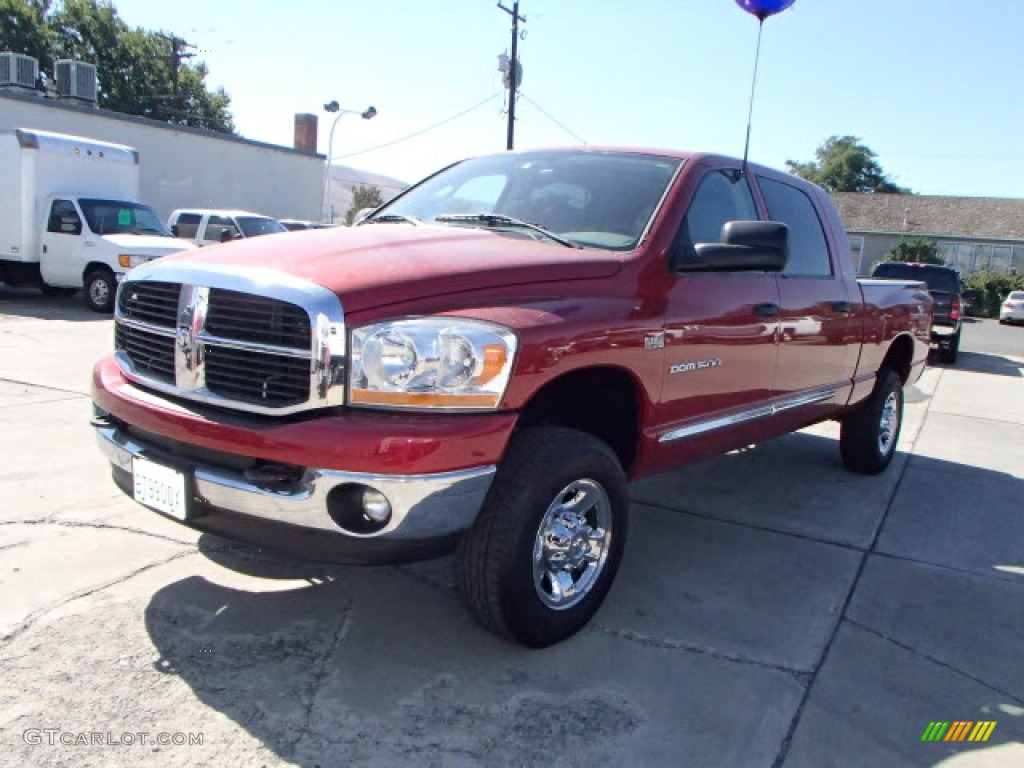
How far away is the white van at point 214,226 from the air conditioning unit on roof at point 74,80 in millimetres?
5889

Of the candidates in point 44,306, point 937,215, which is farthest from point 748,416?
point 937,215

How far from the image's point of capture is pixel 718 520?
4.90m

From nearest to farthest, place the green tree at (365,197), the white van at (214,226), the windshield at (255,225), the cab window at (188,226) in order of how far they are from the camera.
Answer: the cab window at (188,226), the white van at (214,226), the windshield at (255,225), the green tree at (365,197)

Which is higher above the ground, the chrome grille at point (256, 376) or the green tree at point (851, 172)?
the green tree at point (851, 172)

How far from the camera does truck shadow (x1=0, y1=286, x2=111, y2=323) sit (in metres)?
12.9

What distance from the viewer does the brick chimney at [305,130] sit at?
33.9 meters

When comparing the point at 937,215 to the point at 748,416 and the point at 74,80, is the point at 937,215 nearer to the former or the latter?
the point at 74,80

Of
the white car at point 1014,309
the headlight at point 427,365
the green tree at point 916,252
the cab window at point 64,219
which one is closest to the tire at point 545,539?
the headlight at point 427,365

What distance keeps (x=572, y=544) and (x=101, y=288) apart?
12.7 meters

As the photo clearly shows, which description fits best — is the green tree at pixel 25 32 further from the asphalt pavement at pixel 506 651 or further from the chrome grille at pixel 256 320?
the chrome grille at pixel 256 320

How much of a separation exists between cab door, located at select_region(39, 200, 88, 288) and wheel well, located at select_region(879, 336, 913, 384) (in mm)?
12449

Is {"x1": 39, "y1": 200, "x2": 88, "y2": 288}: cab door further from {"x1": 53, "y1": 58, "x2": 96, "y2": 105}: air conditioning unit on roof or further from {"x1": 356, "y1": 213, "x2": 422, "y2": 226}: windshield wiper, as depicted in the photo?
{"x1": 356, "y1": 213, "x2": 422, "y2": 226}: windshield wiper

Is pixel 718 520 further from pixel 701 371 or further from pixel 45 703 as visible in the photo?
pixel 45 703

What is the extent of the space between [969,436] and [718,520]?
14.4ft
